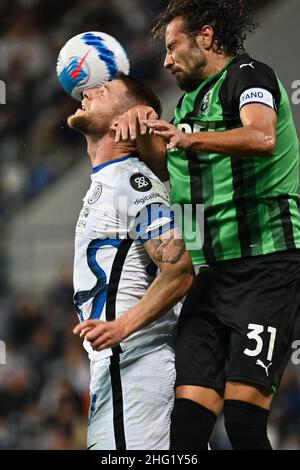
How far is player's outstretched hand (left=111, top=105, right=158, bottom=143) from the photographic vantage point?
2.45 m

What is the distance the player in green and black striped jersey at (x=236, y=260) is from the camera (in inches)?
91.0

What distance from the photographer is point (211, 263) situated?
2.48m

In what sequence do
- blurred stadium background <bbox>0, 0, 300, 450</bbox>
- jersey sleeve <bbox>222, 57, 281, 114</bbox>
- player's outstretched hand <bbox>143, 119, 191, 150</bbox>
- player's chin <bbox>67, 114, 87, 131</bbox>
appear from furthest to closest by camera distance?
1. blurred stadium background <bbox>0, 0, 300, 450</bbox>
2. player's chin <bbox>67, 114, 87, 131</bbox>
3. jersey sleeve <bbox>222, 57, 281, 114</bbox>
4. player's outstretched hand <bbox>143, 119, 191, 150</bbox>

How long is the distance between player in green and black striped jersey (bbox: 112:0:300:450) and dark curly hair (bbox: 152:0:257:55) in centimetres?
12

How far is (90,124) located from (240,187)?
518 mm

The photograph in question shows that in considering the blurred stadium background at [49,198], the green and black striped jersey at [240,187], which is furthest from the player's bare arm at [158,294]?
the blurred stadium background at [49,198]

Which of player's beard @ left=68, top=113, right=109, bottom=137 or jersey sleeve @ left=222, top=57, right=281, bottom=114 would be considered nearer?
jersey sleeve @ left=222, top=57, right=281, bottom=114

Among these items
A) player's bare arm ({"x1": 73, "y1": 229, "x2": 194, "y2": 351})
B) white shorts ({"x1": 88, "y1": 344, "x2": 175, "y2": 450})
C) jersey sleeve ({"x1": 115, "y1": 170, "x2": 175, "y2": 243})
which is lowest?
white shorts ({"x1": 88, "y1": 344, "x2": 175, "y2": 450})

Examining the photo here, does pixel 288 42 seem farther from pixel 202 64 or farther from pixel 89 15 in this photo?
pixel 202 64

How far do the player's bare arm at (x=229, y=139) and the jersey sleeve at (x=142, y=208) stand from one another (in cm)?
28

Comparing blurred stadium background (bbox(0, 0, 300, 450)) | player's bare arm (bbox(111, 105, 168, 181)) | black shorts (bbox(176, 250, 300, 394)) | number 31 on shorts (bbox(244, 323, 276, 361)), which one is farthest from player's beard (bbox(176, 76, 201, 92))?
blurred stadium background (bbox(0, 0, 300, 450))

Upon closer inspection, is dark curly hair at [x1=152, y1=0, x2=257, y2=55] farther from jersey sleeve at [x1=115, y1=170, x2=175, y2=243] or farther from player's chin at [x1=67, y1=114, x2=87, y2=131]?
jersey sleeve at [x1=115, y1=170, x2=175, y2=243]

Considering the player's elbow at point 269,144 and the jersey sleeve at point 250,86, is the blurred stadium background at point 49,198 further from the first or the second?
the player's elbow at point 269,144
